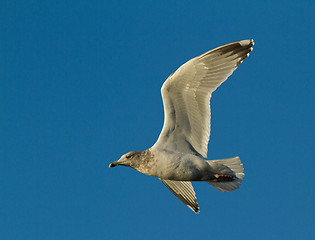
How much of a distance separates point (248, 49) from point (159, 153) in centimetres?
252

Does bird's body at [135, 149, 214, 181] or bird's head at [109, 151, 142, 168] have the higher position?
bird's head at [109, 151, 142, 168]

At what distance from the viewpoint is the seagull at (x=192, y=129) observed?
8352 mm

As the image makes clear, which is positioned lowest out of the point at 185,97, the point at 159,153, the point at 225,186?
the point at 225,186

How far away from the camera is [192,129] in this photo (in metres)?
8.77

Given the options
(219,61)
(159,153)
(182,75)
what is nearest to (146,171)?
(159,153)

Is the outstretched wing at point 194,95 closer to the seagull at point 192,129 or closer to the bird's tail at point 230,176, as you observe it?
the seagull at point 192,129

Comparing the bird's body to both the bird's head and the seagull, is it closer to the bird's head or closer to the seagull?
the seagull

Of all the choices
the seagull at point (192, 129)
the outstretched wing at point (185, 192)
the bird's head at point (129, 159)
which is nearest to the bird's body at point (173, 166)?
the seagull at point (192, 129)

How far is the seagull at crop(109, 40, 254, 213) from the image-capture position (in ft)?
27.4

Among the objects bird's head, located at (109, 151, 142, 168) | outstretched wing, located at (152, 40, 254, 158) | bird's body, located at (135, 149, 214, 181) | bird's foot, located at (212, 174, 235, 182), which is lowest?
bird's foot, located at (212, 174, 235, 182)

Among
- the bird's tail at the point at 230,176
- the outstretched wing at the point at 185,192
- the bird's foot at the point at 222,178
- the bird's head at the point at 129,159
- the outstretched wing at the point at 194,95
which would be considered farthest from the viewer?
the outstretched wing at the point at 185,192

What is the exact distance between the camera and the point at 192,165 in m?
8.48

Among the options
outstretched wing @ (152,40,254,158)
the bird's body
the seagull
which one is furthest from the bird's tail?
outstretched wing @ (152,40,254,158)

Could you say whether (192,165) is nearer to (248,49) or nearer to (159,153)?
(159,153)
